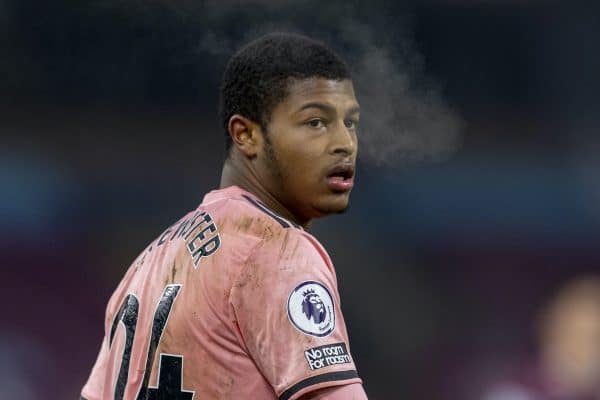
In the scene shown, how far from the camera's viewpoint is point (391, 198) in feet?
22.7

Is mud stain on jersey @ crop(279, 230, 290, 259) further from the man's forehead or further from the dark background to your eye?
the dark background

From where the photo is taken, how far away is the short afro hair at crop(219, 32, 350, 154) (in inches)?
94.0

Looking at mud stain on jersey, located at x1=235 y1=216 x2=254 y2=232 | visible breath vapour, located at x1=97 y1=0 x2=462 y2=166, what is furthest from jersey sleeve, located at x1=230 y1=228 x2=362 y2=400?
visible breath vapour, located at x1=97 y1=0 x2=462 y2=166

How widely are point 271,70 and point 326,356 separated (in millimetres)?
751

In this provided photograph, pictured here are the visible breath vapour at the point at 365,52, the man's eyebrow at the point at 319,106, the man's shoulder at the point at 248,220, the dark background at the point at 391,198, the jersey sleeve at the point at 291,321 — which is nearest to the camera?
the jersey sleeve at the point at 291,321

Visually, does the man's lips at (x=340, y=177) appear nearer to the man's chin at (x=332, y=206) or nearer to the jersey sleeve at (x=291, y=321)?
the man's chin at (x=332, y=206)

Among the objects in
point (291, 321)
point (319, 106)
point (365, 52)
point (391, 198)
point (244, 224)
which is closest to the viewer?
point (291, 321)

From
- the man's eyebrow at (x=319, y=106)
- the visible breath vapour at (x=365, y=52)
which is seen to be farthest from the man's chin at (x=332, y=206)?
the visible breath vapour at (x=365, y=52)

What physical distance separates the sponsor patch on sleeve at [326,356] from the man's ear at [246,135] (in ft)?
1.96

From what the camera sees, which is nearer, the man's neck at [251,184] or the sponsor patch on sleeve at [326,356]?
the sponsor patch on sleeve at [326,356]

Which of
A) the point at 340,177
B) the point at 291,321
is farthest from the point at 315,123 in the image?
the point at 291,321

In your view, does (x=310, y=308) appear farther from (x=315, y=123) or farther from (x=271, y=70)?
(x=271, y=70)

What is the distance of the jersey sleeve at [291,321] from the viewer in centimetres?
203

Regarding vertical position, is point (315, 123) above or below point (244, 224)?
above
